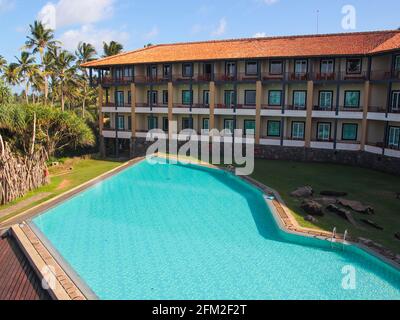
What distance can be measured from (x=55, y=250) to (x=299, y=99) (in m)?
27.2

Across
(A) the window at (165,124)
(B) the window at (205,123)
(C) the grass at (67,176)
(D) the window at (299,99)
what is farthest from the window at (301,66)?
(C) the grass at (67,176)

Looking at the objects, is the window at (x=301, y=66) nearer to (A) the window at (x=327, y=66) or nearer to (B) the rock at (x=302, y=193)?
(A) the window at (x=327, y=66)

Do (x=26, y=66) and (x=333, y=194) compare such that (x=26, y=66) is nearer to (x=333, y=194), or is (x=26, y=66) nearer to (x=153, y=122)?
(x=153, y=122)

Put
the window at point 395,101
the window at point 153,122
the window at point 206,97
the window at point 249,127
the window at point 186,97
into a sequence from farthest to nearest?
1. the window at point 153,122
2. the window at point 186,97
3. the window at point 206,97
4. the window at point 249,127
5. the window at point 395,101

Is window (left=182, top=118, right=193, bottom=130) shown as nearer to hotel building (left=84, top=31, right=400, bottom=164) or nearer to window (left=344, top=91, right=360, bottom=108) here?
hotel building (left=84, top=31, right=400, bottom=164)

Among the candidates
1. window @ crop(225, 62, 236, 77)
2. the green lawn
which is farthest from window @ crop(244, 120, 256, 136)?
window @ crop(225, 62, 236, 77)

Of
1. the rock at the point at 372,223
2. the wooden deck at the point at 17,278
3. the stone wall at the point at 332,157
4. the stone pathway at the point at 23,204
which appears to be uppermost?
the stone wall at the point at 332,157

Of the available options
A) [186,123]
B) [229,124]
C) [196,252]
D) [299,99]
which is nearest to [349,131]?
[299,99]

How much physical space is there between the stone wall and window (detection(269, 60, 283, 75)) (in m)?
7.42

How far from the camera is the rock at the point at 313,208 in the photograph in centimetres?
1891

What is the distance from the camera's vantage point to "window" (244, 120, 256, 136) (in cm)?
3691

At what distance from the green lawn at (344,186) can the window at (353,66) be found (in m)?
8.76
